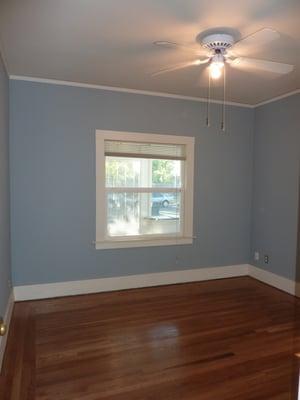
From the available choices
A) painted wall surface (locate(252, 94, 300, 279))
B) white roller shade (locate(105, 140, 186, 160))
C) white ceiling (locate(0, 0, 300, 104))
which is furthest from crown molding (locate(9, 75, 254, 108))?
white roller shade (locate(105, 140, 186, 160))

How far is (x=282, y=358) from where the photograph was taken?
2.50m

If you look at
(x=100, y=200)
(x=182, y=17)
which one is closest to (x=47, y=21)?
(x=182, y=17)

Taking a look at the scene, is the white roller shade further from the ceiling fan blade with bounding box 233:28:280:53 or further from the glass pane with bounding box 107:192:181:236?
the ceiling fan blade with bounding box 233:28:280:53

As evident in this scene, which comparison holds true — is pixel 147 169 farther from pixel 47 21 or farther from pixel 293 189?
pixel 47 21

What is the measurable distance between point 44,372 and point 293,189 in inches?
134

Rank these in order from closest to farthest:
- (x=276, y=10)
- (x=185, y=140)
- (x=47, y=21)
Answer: (x=276, y=10), (x=47, y=21), (x=185, y=140)

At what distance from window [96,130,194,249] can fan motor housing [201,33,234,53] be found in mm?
1730

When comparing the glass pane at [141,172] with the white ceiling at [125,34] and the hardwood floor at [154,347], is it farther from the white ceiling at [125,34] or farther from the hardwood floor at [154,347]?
the hardwood floor at [154,347]

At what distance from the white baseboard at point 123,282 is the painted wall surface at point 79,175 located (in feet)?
0.25

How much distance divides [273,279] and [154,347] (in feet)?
7.66

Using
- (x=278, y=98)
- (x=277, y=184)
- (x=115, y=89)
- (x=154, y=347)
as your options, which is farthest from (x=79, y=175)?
(x=278, y=98)

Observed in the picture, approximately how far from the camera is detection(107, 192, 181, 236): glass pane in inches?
161

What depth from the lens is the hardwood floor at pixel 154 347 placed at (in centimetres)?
212

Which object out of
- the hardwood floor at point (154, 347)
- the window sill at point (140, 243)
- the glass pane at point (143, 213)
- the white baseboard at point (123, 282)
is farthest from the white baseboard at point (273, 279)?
the glass pane at point (143, 213)
